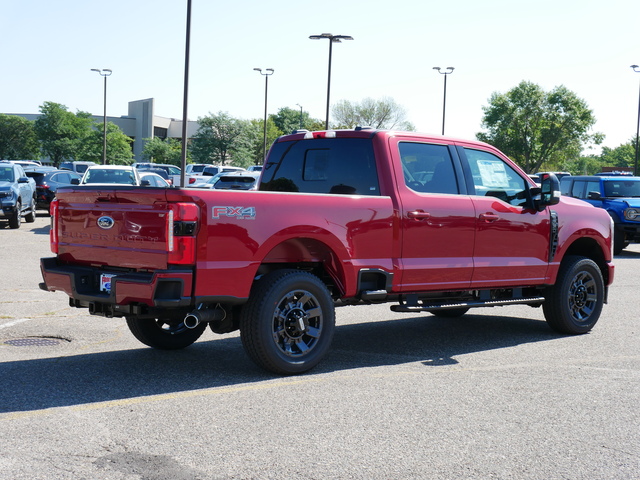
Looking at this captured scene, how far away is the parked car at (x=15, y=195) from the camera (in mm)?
21297

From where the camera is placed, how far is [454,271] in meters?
7.70

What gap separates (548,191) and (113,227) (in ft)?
14.3

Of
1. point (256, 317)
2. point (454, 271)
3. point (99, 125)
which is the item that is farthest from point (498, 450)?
point (99, 125)

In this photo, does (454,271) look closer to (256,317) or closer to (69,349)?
(256,317)

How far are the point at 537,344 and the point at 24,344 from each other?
4.92 meters

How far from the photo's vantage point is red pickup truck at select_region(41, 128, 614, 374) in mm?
6020

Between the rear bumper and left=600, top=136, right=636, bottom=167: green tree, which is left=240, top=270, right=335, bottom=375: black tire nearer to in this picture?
the rear bumper

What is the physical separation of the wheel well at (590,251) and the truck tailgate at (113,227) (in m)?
5.07

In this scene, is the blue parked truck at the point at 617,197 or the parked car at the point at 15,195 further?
the parked car at the point at 15,195

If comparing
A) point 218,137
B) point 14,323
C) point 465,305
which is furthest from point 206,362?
point 218,137

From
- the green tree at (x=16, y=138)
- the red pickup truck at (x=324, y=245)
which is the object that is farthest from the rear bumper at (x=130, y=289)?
the green tree at (x=16, y=138)

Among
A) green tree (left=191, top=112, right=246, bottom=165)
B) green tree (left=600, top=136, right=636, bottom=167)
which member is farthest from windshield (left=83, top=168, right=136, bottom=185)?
green tree (left=600, top=136, right=636, bottom=167)

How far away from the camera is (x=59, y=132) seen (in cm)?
8050

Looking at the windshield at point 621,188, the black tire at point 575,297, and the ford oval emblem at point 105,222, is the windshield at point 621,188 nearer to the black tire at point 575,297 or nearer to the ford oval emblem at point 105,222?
the black tire at point 575,297
